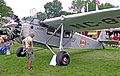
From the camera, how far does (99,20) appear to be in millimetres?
11484

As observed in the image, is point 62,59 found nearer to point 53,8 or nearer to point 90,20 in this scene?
point 90,20

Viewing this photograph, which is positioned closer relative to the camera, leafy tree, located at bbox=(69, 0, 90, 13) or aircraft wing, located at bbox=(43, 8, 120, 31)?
aircraft wing, located at bbox=(43, 8, 120, 31)

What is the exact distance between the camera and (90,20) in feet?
38.0

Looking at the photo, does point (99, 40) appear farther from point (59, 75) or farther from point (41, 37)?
point (59, 75)

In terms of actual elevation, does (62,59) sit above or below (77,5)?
above

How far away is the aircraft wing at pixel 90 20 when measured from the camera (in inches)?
416

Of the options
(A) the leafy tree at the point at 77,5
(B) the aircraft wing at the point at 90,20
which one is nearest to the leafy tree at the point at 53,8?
(A) the leafy tree at the point at 77,5

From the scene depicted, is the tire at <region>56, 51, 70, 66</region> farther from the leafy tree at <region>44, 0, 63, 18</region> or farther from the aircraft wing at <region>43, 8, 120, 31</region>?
the leafy tree at <region>44, 0, 63, 18</region>

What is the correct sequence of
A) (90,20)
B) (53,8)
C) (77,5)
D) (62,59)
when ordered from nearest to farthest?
(62,59)
(90,20)
(53,8)
(77,5)

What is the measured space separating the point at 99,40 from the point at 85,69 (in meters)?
8.58

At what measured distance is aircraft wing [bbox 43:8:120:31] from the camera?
10.6 meters

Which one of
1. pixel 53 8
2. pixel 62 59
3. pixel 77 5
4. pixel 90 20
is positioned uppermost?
pixel 90 20

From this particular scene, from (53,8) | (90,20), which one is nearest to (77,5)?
(53,8)

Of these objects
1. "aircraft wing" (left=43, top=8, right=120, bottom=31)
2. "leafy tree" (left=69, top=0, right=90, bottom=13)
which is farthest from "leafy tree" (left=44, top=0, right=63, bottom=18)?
"aircraft wing" (left=43, top=8, right=120, bottom=31)
